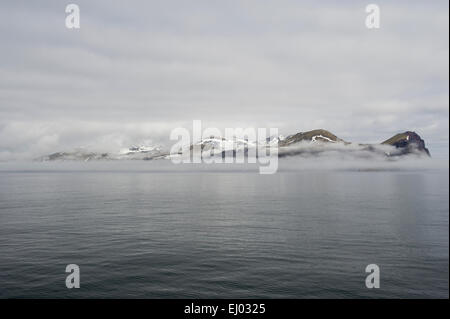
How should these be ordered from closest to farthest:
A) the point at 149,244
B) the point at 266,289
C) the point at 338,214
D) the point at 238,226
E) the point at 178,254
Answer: the point at 266,289 < the point at 178,254 < the point at 149,244 < the point at 238,226 < the point at 338,214

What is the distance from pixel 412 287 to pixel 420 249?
63.4ft

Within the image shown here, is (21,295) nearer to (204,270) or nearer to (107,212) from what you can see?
(204,270)

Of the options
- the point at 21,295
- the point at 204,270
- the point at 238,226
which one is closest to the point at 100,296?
Answer: the point at 21,295

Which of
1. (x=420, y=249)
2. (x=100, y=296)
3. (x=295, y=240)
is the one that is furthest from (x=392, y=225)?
(x=100, y=296)

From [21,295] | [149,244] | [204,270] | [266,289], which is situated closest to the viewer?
[21,295]

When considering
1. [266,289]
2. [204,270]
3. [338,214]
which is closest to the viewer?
[266,289]

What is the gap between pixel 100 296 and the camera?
33.8 m

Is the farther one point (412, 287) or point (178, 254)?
point (178, 254)

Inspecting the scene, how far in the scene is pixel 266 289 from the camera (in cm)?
3559
